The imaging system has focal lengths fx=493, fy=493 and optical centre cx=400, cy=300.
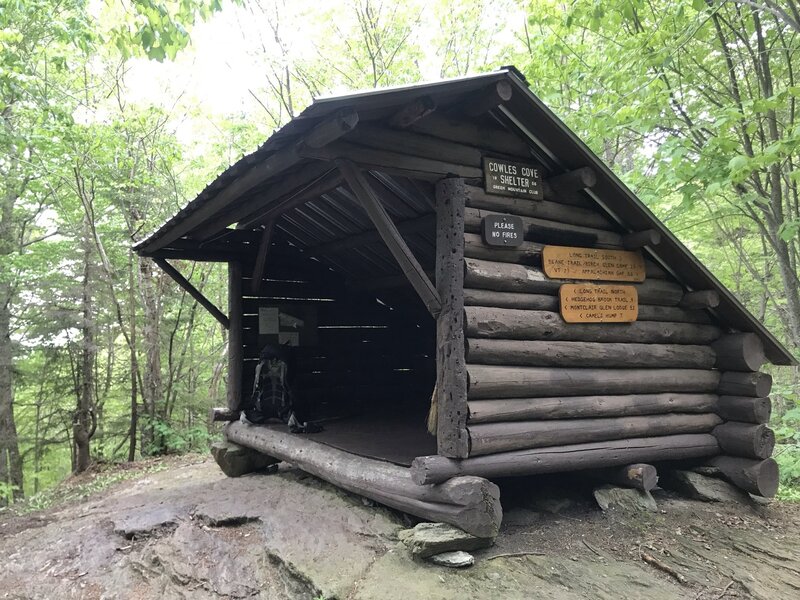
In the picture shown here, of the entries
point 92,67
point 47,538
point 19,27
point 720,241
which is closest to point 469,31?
point 720,241

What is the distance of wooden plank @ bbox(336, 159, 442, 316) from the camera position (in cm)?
394

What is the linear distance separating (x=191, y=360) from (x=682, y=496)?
1088cm

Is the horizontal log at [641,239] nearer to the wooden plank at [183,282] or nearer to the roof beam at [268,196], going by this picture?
the roof beam at [268,196]

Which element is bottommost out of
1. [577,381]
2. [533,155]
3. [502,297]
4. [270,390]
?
[270,390]

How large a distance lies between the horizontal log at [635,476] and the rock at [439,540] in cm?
186

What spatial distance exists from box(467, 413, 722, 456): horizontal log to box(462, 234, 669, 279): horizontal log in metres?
1.49

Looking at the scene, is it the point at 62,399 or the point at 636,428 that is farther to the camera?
the point at 62,399

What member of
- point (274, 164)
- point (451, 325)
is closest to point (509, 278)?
point (451, 325)

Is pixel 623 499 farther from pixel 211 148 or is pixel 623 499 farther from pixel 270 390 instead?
pixel 211 148

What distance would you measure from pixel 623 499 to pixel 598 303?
1.97 m

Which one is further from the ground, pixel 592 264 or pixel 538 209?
pixel 538 209

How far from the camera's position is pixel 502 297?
4.50 m

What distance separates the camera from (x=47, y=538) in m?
5.30

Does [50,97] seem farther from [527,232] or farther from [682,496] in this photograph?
[682,496]
